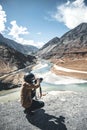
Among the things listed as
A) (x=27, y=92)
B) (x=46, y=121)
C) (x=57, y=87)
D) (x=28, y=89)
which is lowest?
(x=57, y=87)

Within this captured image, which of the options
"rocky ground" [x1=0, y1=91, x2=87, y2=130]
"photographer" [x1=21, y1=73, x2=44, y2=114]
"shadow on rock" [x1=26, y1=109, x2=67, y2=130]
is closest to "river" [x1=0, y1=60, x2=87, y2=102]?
"rocky ground" [x1=0, y1=91, x2=87, y2=130]

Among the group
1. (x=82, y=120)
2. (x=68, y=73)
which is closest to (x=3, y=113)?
→ (x=82, y=120)

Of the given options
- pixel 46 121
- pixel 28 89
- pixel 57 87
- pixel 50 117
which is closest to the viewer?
pixel 28 89

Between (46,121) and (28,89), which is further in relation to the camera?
(46,121)

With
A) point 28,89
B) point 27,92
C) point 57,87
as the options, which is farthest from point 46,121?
point 57,87

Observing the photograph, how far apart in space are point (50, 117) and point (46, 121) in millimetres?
529

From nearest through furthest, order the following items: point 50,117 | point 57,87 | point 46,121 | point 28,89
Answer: point 28,89 → point 46,121 → point 50,117 → point 57,87

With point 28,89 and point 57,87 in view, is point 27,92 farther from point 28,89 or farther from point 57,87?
point 57,87

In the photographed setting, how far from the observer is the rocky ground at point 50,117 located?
415 inches

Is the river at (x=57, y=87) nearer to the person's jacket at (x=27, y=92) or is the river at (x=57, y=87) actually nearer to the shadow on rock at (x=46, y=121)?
the shadow on rock at (x=46, y=121)

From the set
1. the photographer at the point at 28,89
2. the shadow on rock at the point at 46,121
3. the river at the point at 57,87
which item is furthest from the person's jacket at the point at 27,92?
the river at the point at 57,87

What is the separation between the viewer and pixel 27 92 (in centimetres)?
1077

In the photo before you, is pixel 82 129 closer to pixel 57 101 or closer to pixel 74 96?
pixel 57 101

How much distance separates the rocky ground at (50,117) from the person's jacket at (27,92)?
39.2 inches
